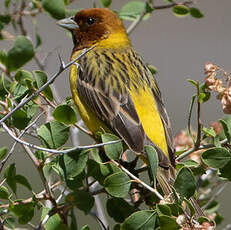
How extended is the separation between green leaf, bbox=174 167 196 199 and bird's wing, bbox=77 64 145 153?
0.78 m

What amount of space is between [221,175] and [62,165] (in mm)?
741

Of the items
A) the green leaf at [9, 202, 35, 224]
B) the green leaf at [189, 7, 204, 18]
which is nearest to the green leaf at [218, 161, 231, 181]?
the green leaf at [9, 202, 35, 224]

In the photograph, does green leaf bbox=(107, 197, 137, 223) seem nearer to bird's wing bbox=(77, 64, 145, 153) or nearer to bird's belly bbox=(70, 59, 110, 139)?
bird's wing bbox=(77, 64, 145, 153)

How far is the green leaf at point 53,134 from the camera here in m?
2.57

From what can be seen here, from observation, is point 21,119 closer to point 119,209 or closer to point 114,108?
point 119,209

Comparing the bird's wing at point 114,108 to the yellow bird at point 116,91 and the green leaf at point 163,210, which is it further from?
the green leaf at point 163,210

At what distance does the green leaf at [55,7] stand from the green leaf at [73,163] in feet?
3.78

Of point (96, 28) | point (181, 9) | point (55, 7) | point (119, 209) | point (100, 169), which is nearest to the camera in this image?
point (100, 169)

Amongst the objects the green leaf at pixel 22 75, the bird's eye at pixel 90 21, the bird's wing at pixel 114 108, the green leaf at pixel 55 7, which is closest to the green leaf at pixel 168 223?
the bird's wing at pixel 114 108

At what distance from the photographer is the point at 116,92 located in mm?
3660

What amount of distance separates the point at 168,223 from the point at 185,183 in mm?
225

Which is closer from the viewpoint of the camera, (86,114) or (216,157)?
(216,157)

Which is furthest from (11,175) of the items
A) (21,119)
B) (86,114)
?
(86,114)

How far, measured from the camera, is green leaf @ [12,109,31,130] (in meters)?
2.64
